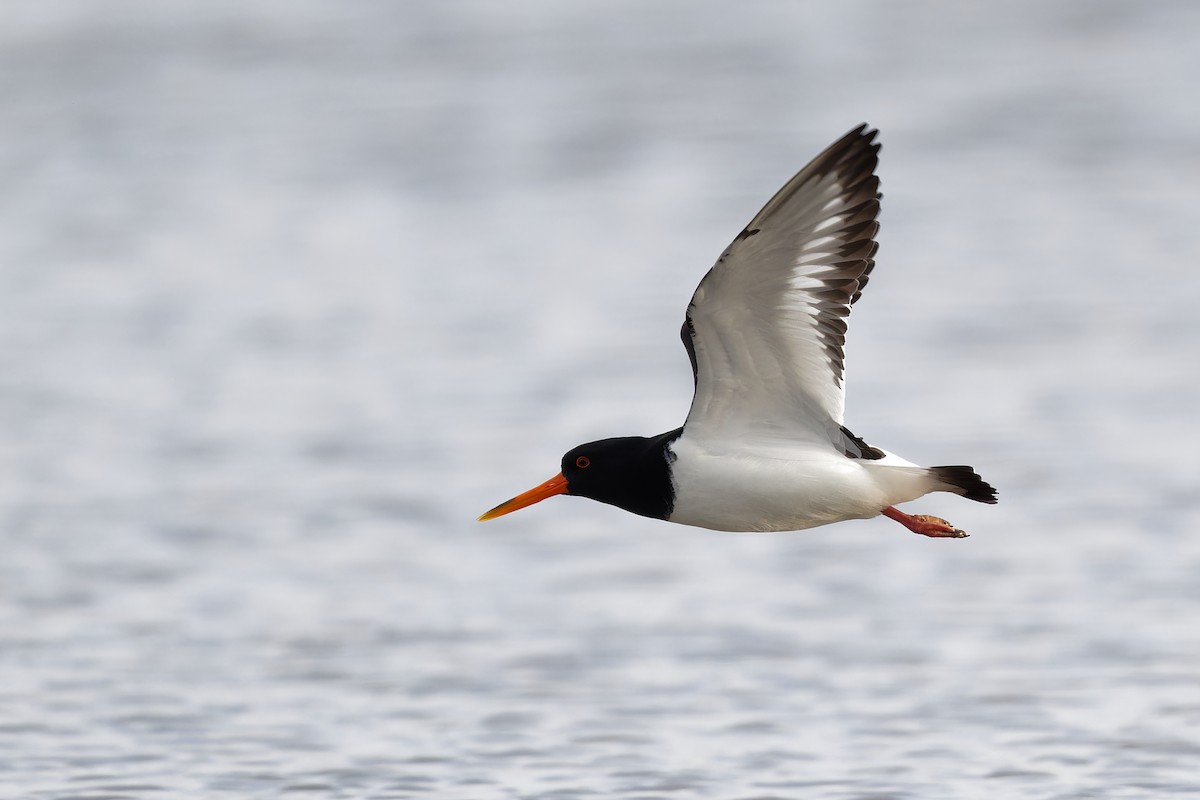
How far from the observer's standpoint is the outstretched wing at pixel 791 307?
7484mm

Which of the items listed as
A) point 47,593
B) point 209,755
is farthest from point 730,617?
point 47,593

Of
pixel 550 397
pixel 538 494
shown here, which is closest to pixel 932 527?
pixel 538 494

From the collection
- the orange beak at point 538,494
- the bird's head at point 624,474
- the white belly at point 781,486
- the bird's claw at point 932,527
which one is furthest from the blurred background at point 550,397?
the white belly at point 781,486

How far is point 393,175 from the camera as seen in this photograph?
26.1 metres

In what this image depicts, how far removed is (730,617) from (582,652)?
1.06 m

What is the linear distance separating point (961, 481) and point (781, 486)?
2.30ft

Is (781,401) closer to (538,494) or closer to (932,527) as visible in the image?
(932,527)

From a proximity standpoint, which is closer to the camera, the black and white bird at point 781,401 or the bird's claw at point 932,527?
the black and white bird at point 781,401

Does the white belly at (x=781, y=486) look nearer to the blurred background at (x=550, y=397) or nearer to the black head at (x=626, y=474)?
the black head at (x=626, y=474)

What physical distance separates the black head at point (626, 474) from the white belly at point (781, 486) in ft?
0.19

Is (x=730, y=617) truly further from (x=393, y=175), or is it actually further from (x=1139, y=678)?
(x=393, y=175)

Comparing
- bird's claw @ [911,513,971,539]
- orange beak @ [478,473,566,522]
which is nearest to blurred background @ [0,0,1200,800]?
orange beak @ [478,473,566,522]

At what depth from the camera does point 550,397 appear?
1794cm

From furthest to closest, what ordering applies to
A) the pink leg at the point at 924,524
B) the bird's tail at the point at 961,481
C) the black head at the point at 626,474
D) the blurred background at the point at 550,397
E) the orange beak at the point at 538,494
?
the blurred background at the point at 550,397
the orange beak at the point at 538,494
the pink leg at the point at 924,524
the black head at the point at 626,474
the bird's tail at the point at 961,481
